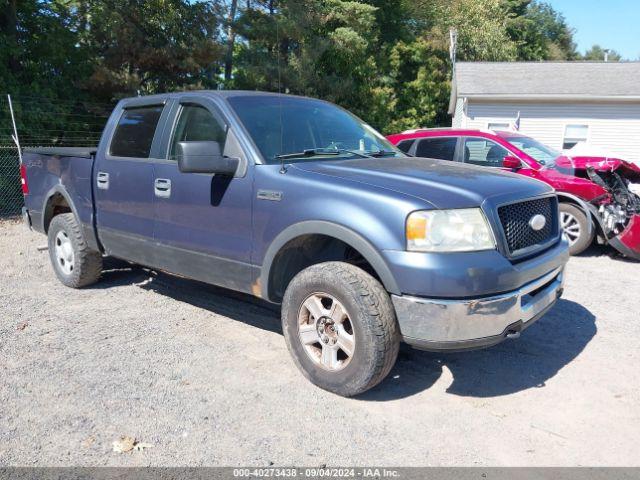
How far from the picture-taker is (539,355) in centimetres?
409

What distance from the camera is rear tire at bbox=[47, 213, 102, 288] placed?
17.6ft

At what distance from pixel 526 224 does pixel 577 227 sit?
4549mm

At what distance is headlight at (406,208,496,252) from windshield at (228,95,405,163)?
1.19 metres

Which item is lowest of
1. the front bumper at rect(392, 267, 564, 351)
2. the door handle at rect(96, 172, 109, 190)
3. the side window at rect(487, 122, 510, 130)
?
the front bumper at rect(392, 267, 564, 351)

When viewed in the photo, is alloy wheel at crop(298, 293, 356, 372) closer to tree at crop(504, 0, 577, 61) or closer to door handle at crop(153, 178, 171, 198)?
door handle at crop(153, 178, 171, 198)

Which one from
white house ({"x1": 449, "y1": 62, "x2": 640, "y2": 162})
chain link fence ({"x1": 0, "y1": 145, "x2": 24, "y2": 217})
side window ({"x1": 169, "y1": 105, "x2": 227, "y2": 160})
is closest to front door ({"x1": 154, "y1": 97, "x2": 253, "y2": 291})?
side window ({"x1": 169, "y1": 105, "x2": 227, "y2": 160})

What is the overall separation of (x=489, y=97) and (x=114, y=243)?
17527 millimetres

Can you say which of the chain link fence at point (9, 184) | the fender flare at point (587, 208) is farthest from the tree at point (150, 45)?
the fender flare at point (587, 208)

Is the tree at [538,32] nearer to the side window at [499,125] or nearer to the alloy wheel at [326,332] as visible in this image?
the side window at [499,125]

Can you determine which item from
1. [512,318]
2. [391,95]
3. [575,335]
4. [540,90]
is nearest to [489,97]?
[540,90]

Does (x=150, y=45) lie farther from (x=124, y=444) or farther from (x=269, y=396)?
(x=124, y=444)

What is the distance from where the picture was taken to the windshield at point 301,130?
389 cm

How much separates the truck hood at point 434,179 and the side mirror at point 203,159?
20.0 inches

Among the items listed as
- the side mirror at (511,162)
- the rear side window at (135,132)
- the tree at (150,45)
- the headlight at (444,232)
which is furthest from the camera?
the tree at (150,45)
